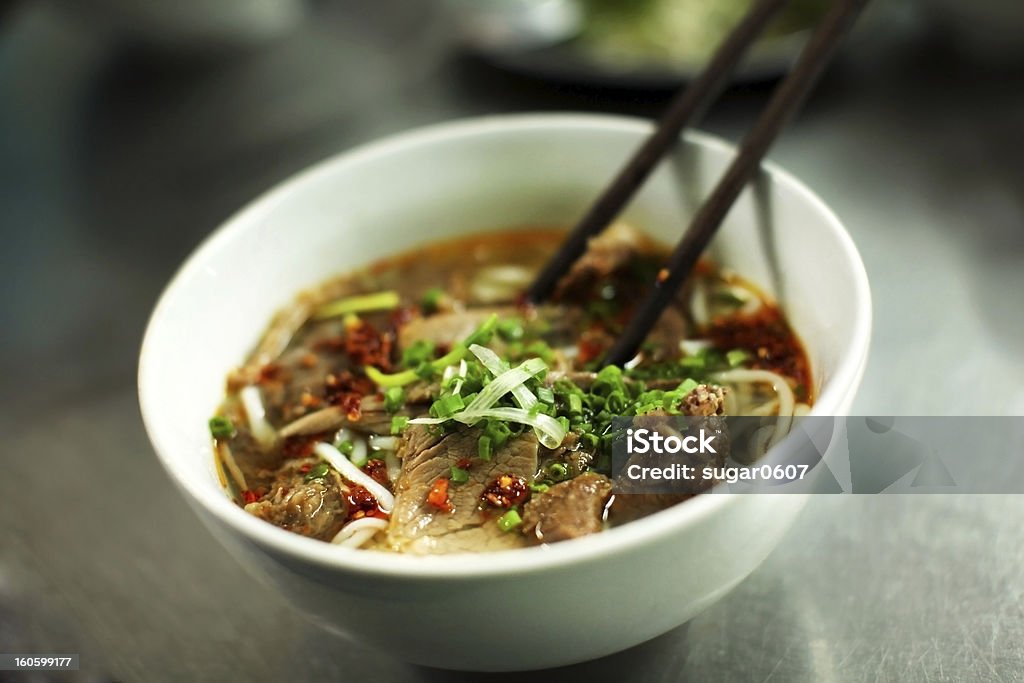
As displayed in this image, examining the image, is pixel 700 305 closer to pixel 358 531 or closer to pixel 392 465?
pixel 392 465

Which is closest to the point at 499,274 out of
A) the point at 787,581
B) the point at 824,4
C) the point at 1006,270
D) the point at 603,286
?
the point at 603,286

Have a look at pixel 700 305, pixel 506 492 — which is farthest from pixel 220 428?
pixel 700 305

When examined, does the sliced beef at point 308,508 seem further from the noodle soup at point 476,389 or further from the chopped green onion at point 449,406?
the chopped green onion at point 449,406

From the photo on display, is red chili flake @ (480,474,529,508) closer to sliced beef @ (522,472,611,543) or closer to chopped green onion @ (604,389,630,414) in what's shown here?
sliced beef @ (522,472,611,543)

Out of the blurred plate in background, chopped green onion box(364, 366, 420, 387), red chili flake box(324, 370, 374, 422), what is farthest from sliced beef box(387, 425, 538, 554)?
the blurred plate in background

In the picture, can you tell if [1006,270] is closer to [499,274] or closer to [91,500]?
[499,274]

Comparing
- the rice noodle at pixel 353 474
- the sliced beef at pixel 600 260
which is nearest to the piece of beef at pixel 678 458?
the rice noodle at pixel 353 474
